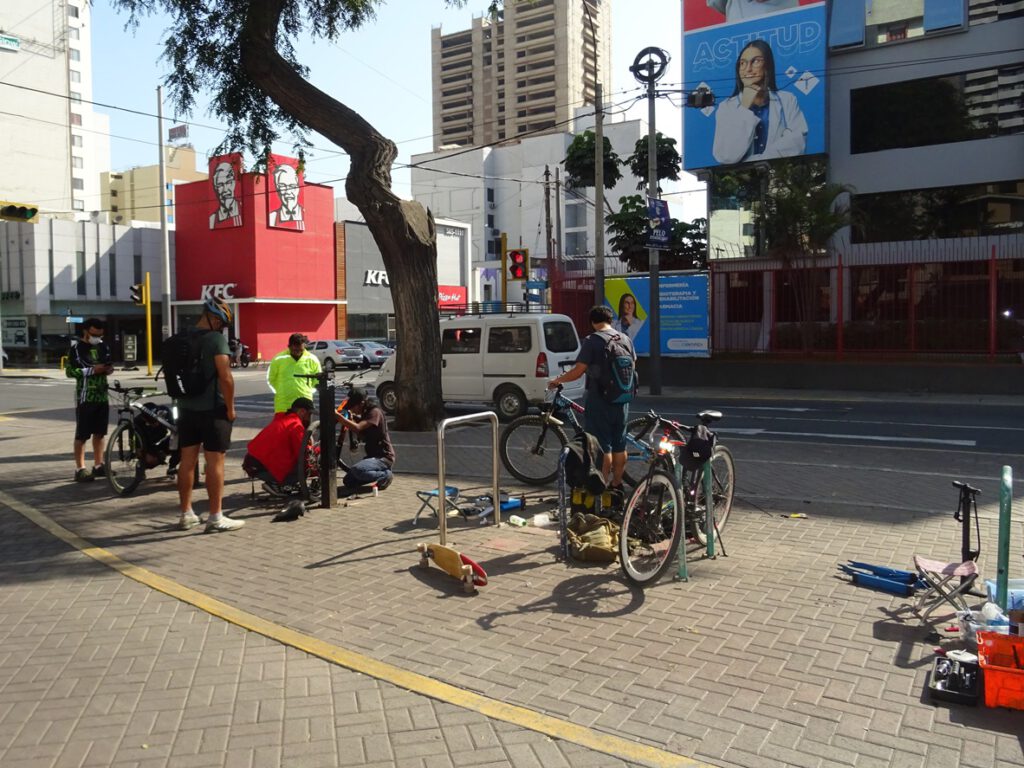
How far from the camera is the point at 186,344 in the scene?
→ 685cm

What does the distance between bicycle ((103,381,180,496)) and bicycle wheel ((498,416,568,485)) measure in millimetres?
3421

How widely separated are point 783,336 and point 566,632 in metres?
17.3

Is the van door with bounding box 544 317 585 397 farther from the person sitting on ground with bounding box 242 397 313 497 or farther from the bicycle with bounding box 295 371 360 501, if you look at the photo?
the person sitting on ground with bounding box 242 397 313 497

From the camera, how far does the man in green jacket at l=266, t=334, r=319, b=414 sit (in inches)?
336

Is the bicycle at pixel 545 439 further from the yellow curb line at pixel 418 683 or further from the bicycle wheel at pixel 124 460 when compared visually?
the bicycle wheel at pixel 124 460

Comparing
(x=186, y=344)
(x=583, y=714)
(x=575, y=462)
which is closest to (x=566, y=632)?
(x=583, y=714)

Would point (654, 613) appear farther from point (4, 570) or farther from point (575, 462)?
point (4, 570)

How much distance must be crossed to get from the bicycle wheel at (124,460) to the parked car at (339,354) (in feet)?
95.3

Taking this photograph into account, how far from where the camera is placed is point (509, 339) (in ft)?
48.5

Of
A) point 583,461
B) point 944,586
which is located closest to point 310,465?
point 583,461

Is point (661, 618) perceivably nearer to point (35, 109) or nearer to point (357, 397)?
point (357, 397)

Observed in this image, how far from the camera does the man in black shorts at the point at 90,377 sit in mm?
9172

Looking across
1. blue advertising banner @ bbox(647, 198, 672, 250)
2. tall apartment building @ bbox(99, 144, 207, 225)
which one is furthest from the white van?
tall apartment building @ bbox(99, 144, 207, 225)

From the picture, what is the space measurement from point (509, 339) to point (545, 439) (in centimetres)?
655
